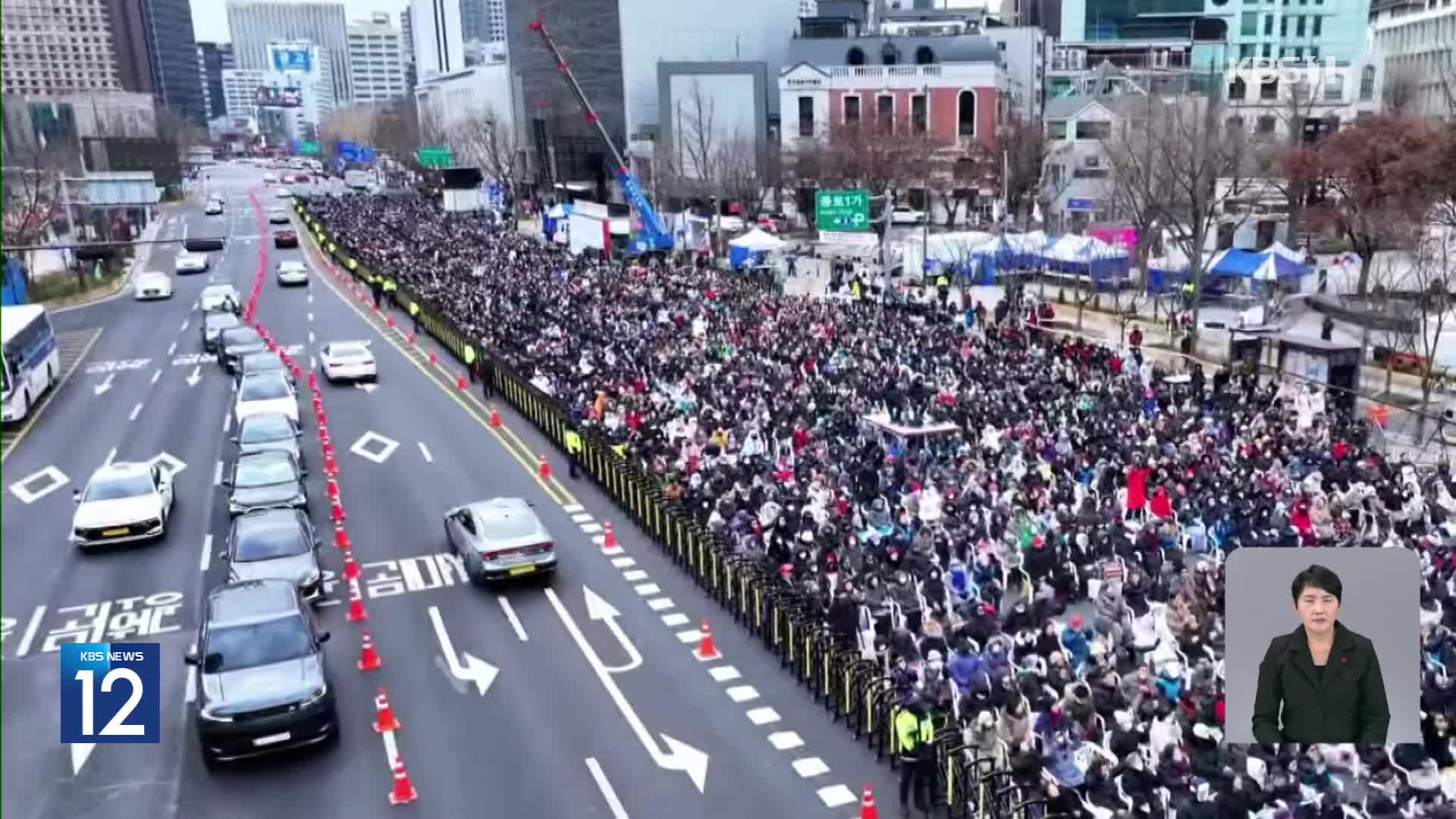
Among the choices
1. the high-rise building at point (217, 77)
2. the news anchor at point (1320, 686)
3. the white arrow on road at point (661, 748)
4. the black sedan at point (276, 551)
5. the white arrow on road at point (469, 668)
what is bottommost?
the white arrow on road at point (661, 748)

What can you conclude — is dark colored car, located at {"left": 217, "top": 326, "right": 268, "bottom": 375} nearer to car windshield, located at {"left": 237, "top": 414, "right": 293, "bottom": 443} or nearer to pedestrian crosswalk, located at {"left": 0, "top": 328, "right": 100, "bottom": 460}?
pedestrian crosswalk, located at {"left": 0, "top": 328, "right": 100, "bottom": 460}

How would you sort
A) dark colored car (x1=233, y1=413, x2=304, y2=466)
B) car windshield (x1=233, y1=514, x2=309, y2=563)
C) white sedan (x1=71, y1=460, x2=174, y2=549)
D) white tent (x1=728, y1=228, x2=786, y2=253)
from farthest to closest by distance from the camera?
white tent (x1=728, y1=228, x2=786, y2=253) → dark colored car (x1=233, y1=413, x2=304, y2=466) → white sedan (x1=71, y1=460, x2=174, y2=549) → car windshield (x1=233, y1=514, x2=309, y2=563)

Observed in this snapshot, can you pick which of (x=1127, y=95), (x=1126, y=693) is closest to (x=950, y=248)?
(x=1127, y=95)

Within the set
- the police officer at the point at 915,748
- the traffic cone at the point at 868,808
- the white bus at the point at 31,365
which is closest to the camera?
the traffic cone at the point at 868,808

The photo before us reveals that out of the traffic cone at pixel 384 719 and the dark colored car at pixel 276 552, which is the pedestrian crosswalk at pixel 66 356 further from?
the traffic cone at pixel 384 719

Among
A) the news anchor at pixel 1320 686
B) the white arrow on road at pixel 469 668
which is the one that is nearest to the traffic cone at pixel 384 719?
the white arrow on road at pixel 469 668

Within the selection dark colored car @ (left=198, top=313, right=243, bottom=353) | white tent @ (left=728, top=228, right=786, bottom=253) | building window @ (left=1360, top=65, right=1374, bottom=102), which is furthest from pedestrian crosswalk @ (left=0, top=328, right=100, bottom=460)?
building window @ (left=1360, top=65, right=1374, bottom=102)
